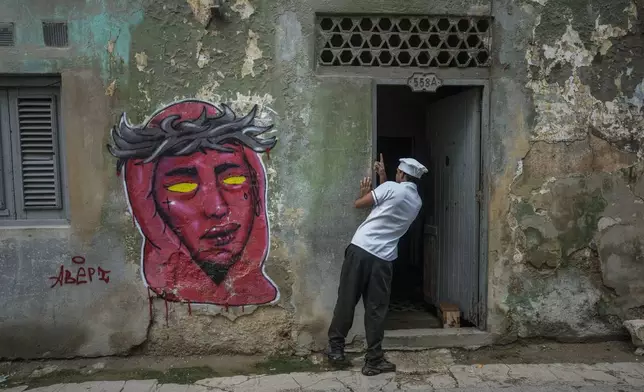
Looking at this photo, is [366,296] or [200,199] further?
[200,199]

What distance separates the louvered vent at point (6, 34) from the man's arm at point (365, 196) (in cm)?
320

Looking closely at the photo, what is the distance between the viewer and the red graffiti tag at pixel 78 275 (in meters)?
4.09

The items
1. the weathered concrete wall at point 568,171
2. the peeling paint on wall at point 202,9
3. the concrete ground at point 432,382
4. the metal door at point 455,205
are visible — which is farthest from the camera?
the metal door at point 455,205

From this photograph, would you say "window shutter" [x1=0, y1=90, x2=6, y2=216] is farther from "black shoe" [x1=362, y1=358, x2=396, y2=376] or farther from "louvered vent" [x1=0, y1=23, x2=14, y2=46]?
"black shoe" [x1=362, y1=358, x2=396, y2=376]

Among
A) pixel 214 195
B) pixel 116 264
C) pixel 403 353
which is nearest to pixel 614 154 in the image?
pixel 403 353

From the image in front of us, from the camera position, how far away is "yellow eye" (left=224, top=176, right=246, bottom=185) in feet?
13.6

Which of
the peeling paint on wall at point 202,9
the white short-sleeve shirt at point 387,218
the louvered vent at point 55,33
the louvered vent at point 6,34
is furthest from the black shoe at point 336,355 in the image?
the louvered vent at point 6,34

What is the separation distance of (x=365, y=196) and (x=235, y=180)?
115 cm

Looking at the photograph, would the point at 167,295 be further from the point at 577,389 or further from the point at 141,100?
the point at 577,389

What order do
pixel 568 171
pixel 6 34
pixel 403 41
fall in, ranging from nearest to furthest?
pixel 6 34
pixel 403 41
pixel 568 171

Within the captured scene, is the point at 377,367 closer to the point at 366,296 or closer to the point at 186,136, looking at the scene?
the point at 366,296

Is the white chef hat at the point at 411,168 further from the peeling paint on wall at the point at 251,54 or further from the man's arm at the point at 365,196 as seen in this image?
the peeling paint on wall at the point at 251,54

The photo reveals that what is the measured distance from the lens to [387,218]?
154 inches

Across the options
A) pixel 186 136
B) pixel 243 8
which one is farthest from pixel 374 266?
pixel 243 8
